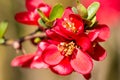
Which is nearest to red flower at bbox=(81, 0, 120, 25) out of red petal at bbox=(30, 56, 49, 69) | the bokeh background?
the bokeh background

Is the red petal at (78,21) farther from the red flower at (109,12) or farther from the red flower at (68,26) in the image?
the red flower at (109,12)

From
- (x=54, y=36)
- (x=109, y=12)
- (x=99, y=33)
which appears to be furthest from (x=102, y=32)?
(x=109, y=12)

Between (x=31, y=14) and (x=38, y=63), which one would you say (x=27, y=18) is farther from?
(x=38, y=63)

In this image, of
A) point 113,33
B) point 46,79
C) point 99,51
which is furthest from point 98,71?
point 99,51

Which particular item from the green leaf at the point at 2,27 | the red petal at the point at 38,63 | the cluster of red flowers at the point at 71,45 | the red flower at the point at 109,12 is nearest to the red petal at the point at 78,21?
the cluster of red flowers at the point at 71,45

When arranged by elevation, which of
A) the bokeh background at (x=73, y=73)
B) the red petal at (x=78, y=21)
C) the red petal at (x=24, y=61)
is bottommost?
the bokeh background at (x=73, y=73)

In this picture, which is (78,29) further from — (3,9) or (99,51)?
(3,9)

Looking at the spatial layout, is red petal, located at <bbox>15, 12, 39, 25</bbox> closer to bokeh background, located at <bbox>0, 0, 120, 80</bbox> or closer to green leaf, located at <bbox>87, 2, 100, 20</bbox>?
green leaf, located at <bbox>87, 2, 100, 20</bbox>
